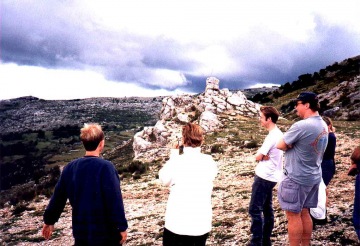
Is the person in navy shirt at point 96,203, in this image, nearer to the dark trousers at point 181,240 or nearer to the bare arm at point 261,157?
the dark trousers at point 181,240

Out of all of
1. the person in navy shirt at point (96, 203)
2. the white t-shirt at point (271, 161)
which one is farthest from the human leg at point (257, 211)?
the person in navy shirt at point (96, 203)

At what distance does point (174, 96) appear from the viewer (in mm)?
44438

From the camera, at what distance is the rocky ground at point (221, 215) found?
8219mm

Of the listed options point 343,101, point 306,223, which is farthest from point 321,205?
point 343,101

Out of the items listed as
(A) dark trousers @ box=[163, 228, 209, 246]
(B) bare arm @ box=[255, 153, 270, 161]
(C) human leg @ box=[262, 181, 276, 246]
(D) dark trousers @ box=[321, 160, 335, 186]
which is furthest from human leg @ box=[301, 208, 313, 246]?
(D) dark trousers @ box=[321, 160, 335, 186]

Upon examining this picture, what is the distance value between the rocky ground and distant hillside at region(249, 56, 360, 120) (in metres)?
19.9

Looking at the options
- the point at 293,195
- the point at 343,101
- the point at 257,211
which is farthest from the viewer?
the point at 343,101

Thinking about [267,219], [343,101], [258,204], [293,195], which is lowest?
[267,219]

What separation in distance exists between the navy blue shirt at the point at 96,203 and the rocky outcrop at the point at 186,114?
73.8 feet

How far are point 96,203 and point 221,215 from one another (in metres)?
7.39

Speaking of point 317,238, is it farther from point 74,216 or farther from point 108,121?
point 108,121

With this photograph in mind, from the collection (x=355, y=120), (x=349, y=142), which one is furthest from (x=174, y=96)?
(x=349, y=142)

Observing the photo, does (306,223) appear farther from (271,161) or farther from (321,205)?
(321,205)

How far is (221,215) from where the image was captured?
10.8 meters
